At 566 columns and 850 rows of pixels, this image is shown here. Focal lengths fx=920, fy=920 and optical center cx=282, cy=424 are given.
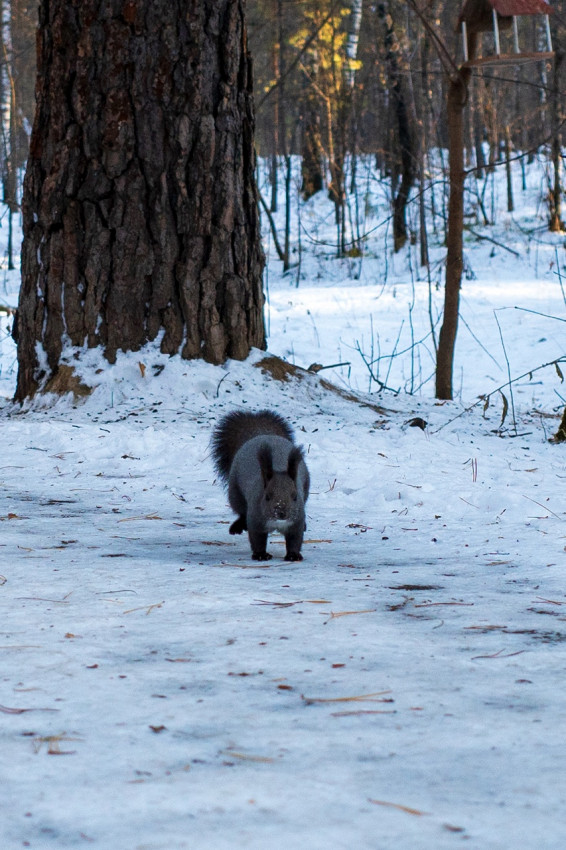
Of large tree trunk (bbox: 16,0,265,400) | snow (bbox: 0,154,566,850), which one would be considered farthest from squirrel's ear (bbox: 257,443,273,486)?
large tree trunk (bbox: 16,0,265,400)

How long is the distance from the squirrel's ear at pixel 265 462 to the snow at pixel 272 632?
34 centimetres

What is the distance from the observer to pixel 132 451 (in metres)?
5.25

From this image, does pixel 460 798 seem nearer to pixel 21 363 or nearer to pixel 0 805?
pixel 0 805

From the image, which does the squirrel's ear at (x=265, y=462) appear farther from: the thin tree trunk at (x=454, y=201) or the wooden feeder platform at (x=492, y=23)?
the wooden feeder platform at (x=492, y=23)

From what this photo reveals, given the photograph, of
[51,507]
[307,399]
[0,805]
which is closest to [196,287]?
[307,399]

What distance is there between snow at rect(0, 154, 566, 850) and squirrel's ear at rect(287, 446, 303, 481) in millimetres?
329

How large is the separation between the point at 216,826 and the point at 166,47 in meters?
5.39

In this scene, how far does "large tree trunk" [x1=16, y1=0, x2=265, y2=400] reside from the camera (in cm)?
584

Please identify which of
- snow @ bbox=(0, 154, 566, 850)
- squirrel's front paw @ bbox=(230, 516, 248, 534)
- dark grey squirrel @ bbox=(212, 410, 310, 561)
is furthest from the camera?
squirrel's front paw @ bbox=(230, 516, 248, 534)

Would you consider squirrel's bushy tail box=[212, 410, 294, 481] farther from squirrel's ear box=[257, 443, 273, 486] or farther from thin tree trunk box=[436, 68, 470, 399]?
thin tree trunk box=[436, 68, 470, 399]

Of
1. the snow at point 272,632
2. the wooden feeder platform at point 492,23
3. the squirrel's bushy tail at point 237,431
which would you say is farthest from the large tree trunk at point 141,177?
the wooden feeder platform at point 492,23

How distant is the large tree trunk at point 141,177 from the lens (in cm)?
584

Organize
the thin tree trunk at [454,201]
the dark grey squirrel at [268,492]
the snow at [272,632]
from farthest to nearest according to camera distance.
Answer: the thin tree trunk at [454,201]
the dark grey squirrel at [268,492]
the snow at [272,632]

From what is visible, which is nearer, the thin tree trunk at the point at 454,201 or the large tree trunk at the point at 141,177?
the large tree trunk at the point at 141,177
